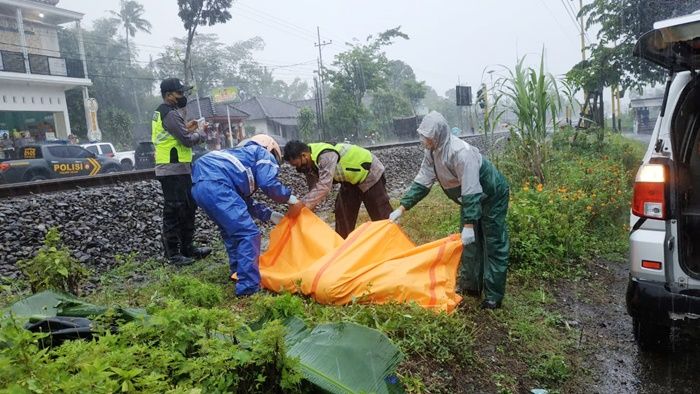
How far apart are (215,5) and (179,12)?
203cm

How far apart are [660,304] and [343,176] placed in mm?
2699

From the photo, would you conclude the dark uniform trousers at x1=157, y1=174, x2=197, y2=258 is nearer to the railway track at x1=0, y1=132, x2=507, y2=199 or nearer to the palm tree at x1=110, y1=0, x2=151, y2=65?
the railway track at x1=0, y1=132, x2=507, y2=199

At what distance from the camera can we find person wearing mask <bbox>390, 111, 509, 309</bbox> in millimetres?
3301

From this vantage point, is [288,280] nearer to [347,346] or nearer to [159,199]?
[347,346]

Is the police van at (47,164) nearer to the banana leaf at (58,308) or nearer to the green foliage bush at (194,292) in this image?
the green foliage bush at (194,292)

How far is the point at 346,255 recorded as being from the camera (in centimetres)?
334

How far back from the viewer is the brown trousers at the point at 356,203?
15.4 feet

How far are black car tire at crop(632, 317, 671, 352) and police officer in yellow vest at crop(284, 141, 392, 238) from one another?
2.32 m

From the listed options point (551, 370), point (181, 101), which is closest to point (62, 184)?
point (181, 101)

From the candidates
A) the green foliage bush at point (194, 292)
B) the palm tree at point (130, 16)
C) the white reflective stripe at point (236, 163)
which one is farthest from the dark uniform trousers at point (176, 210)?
the palm tree at point (130, 16)

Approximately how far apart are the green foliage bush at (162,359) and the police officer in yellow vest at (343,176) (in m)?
2.30

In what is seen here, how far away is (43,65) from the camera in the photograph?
22797 mm

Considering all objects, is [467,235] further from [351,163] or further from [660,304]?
[351,163]

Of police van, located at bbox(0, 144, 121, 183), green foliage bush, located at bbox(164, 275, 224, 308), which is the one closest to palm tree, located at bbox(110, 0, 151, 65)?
police van, located at bbox(0, 144, 121, 183)
